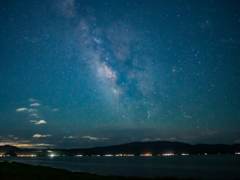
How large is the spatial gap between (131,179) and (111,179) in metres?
2.81

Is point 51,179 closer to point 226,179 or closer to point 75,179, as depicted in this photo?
point 75,179

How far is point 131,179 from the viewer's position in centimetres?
2627

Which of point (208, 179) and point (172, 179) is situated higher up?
point (172, 179)

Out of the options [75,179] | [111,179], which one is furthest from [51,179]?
[111,179]

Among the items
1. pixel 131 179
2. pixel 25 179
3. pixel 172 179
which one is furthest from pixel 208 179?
pixel 25 179

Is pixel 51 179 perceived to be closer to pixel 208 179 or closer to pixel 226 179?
pixel 208 179

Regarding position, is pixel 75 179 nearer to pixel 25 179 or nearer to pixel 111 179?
pixel 111 179

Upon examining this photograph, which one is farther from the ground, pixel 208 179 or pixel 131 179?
pixel 131 179

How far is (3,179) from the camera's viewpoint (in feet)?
85.2

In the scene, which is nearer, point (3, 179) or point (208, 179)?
point (3, 179)

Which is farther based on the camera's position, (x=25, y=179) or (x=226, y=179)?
(x=226, y=179)

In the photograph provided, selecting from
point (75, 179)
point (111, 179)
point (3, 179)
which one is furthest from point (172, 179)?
point (3, 179)

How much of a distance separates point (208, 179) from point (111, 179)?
31796 mm

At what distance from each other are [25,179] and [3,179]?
2.79 meters
